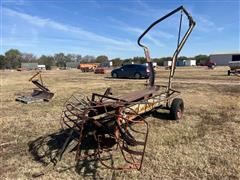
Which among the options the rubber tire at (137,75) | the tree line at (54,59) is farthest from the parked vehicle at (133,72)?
the tree line at (54,59)

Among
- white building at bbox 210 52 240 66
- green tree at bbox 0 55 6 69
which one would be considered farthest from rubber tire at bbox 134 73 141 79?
green tree at bbox 0 55 6 69

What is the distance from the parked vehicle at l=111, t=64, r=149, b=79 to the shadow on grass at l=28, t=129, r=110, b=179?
18989 mm

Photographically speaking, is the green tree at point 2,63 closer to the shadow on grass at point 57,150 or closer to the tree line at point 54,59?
the tree line at point 54,59

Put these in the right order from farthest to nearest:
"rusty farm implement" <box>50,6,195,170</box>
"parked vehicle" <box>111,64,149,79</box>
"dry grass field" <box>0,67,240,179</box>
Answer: "parked vehicle" <box>111,64,149,79</box> < "rusty farm implement" <box>50,6,195,170</box> < "dry grass field" <box>0,67,240,179</box>

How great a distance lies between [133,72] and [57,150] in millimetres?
21086

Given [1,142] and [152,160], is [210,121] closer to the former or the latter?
[152,160]

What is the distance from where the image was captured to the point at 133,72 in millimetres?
26078

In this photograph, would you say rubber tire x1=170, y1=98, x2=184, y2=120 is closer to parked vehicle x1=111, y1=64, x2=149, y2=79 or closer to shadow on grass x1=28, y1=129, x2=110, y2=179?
shadow on grass x1=28, y1=129, x2=110, y2=179

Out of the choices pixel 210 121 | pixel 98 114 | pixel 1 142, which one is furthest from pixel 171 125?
pixel 1 142

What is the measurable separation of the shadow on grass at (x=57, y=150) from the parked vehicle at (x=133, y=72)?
19.0 meters

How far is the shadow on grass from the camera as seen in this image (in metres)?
4.48

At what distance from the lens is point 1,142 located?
19.5ft

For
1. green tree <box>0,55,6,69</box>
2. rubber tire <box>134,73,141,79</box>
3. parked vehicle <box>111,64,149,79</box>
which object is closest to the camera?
parked vehicle <box>111,64,149,79</box>

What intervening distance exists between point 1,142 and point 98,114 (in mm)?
2214
